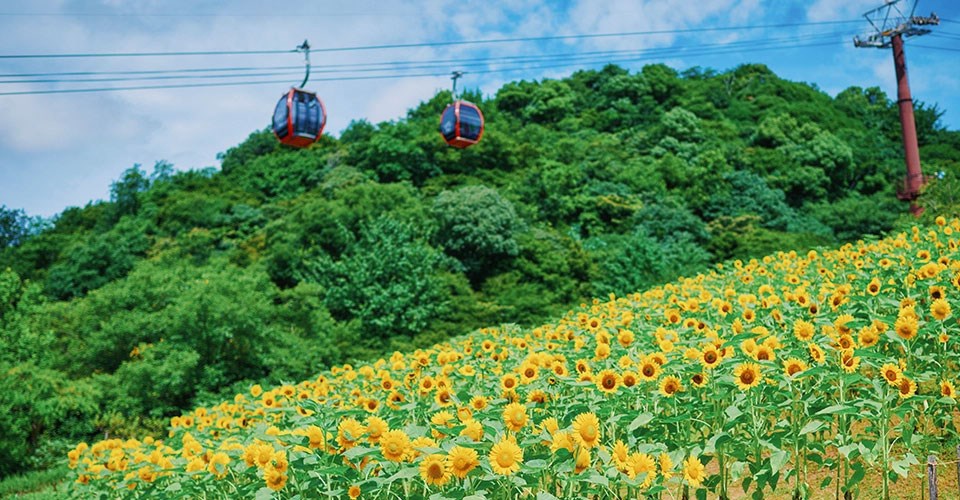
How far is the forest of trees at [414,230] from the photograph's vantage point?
12.2 meters

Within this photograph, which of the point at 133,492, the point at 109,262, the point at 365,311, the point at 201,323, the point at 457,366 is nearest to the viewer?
the point at 133,492

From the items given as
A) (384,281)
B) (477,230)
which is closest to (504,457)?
(384,281)

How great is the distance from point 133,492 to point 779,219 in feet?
79.5

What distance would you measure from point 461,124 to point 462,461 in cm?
1049

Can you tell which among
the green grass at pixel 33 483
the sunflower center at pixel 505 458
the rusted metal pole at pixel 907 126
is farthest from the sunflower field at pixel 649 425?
the rusted metal pole at pixel 907 126

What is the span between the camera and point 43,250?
28.7 meters

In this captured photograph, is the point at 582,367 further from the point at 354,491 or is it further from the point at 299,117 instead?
the point at 299,117

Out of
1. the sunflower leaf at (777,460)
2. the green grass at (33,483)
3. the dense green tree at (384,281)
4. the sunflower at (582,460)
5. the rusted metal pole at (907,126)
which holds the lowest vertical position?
the green grass at (33,483)

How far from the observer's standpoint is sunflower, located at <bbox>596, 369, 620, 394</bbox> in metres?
2.52

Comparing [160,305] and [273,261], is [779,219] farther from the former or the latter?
[160,305]

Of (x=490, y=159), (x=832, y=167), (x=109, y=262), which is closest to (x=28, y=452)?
(x=109, y=262)

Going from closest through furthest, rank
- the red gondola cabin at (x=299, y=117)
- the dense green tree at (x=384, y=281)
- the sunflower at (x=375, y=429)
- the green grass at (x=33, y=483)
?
the sunflower at (x=375, y=429) < the green grass at (x=33, y=483) < the red gondola cabin at (x=299, y=117) < the dense green tree at (x=384, y=281)

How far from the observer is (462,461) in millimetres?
1965

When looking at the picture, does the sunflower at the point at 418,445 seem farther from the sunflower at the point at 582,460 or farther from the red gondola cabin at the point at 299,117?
the red gondola cabin at the point at 299,117
